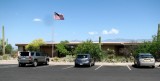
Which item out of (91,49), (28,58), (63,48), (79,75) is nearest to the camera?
(79,75)

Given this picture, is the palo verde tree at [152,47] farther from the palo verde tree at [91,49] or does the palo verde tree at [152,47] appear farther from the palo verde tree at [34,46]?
the palo verde tree at [34,46]

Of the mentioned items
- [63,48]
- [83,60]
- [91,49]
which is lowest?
[83,60]

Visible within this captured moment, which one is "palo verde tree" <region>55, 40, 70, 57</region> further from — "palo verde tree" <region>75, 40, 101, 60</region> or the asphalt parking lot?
the asphalt parking lot

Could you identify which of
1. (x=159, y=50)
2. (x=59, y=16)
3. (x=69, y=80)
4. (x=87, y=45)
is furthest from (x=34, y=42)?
(x=69, y=80)

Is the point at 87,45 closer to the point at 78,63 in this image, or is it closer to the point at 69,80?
the point at 78,63

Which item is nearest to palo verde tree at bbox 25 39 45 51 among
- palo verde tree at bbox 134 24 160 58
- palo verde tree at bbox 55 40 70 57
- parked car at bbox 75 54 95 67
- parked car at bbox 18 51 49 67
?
palo verde tree at bbox 55 40 70 57

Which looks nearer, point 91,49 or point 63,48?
point 91,49

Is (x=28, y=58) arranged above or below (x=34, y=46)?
below

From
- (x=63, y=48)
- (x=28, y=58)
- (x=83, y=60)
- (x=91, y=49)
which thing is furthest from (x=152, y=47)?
(x=63, y=48)

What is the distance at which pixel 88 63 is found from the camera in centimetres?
3681

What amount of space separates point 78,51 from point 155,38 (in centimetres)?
1096

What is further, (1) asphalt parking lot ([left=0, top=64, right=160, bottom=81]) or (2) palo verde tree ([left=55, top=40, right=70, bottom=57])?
(2) palo verde tree ([left=55, top=40, right=70, bottom=57])

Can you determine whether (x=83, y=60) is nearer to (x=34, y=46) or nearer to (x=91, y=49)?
(x=91, y=49)

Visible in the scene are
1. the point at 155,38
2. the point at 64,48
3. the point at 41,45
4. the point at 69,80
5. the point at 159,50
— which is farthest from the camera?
the point at 41,45
